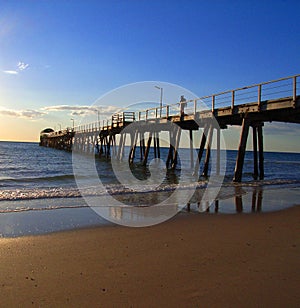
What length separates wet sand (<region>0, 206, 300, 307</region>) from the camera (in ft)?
11.0

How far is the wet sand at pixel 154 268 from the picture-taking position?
3.37 m

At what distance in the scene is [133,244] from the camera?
527cm

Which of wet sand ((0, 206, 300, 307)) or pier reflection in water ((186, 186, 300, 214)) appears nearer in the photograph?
wet sand ((0, 206, 300, 307))

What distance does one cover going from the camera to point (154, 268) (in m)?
4.17

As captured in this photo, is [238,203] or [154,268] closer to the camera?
[154,268]

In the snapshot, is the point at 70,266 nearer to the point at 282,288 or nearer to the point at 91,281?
the point at 91,281

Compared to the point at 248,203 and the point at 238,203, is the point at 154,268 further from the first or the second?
the point at 248,203

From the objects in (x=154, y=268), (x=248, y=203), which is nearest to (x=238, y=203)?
(x=248, y=203)

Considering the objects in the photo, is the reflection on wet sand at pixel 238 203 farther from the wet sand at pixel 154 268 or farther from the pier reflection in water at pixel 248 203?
the wet sand at pixel 154 268

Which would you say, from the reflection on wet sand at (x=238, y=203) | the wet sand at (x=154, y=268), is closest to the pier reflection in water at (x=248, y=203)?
the reflection on wet sand at (x=238, y=203)

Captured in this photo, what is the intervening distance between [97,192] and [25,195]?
2.51m

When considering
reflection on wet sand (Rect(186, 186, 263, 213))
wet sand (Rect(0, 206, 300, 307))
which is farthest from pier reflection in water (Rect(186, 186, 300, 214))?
A: wet sand (Rect(0, 206, 300, 307))

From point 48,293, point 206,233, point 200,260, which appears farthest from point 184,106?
point 48,293

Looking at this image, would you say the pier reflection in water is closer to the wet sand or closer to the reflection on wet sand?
the reflection on wet sand
